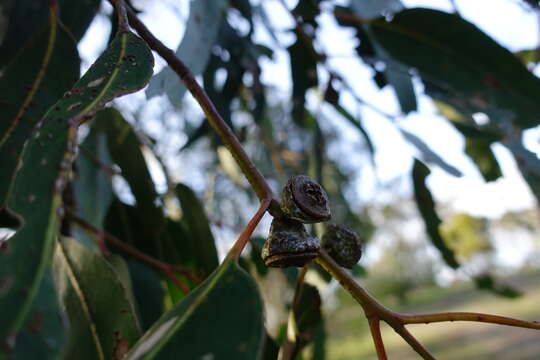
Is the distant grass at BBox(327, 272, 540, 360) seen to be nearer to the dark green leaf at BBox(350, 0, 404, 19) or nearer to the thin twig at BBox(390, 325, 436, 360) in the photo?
the dark green leaf at BBox(350, 0, 404, 19)

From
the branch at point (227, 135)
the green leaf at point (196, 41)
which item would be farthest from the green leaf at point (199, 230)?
the branch at point (227, 135)

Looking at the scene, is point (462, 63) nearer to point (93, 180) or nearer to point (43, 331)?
point (93, 180)

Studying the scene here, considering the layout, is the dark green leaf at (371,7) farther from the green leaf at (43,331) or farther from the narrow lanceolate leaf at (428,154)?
the green leaf at (43,331)

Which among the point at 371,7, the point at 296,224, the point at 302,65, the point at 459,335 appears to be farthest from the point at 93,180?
the point at 459,335

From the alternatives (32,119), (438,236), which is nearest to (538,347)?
(438,236)

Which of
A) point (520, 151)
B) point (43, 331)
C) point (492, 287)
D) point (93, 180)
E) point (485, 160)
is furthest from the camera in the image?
point (492, 287)

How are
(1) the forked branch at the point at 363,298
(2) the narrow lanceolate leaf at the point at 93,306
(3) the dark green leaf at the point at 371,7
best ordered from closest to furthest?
(1) the forked branch at the point at 363,298, (2) the narrow lanceolate leaf at the point at 93,306, (3) the dark green leaf at the point at 371,7

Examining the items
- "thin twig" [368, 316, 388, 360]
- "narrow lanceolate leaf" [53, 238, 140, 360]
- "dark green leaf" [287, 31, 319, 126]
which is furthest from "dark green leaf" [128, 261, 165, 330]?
"dark green leaf" [287, 31, 319, 126]
